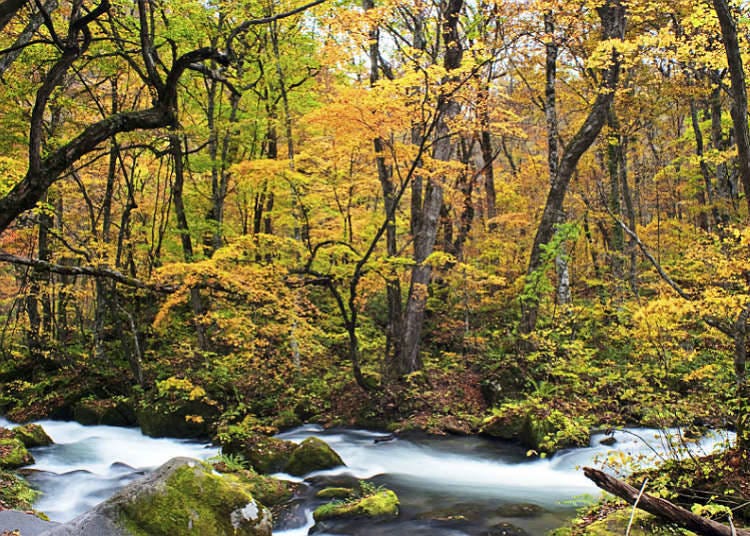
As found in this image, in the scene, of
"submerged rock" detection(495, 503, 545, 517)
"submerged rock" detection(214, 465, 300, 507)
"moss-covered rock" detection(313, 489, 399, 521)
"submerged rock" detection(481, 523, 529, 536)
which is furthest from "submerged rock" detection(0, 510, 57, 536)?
"submerged rock" detection(495, 503, 545, 517)

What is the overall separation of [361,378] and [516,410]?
3.37 meters

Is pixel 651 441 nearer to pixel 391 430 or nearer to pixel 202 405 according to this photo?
pixel 391 430

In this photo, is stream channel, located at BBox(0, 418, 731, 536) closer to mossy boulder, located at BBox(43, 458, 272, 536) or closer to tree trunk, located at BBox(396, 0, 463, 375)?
mossy boulder, located at BBox(43, 458, 272, 536)

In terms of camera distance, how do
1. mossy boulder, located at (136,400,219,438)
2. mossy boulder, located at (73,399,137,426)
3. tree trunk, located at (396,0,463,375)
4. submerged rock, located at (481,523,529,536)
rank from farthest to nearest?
mossy boulder, located at (73,399,137,426) → tree trunk, located at (396,0,463,375) → mossy boulder, located at (136,400,219,438) → submerged rock, located at (481,523,529,536)

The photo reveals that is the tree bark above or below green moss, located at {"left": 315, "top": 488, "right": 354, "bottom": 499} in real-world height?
above

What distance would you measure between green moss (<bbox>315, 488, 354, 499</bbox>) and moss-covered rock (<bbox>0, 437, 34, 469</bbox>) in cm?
518

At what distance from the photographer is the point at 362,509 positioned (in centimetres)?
698

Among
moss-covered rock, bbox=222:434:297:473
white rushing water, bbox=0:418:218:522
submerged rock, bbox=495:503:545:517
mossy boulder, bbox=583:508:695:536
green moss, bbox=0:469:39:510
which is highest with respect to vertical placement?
mossy boulder, bbox=583:508:695:536

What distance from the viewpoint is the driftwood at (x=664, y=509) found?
393cm

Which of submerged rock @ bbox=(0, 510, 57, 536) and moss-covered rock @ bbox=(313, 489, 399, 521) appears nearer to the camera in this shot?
submerged rock @ bbox=(0, 510, 57, 536)

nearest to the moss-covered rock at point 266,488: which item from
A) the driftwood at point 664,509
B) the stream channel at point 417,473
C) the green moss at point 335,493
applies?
the stream channel at point 417,473

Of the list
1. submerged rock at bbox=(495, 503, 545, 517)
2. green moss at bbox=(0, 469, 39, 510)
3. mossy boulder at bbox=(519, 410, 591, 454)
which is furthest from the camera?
mossy boulder at bbox=(519, 410, 591, 454)

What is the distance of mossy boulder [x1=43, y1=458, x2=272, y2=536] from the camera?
4488 millimetres

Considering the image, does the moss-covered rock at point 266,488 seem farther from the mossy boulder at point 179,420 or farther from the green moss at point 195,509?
the mossy boulder at point 179,420
